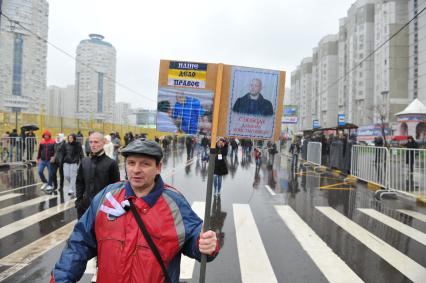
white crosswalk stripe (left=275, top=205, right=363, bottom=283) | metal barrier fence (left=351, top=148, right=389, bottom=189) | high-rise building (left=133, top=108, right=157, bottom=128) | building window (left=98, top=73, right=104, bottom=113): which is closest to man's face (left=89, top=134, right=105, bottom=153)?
white crosswalk stripe (left=275, top=205, right=363, bottom=283)

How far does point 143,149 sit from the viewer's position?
2.03 m

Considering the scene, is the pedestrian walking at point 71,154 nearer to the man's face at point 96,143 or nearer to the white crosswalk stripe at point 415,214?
the man's face at point 96,143

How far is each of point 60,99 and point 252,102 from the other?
82941mm

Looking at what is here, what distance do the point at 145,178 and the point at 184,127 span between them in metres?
0.94

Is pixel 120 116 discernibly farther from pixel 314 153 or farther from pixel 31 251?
pixel 31 251

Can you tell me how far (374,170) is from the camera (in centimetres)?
1192

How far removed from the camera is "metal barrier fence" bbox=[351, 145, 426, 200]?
9820 mm

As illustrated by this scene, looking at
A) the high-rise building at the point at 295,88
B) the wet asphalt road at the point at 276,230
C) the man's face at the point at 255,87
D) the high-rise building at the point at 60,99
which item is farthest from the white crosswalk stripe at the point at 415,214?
the high-rise building at the point at 295,88

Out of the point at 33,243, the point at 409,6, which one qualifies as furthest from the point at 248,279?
the point at 409,6

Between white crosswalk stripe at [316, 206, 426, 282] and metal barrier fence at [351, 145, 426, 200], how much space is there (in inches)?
147

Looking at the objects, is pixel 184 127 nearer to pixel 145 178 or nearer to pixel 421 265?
pixel 145 178

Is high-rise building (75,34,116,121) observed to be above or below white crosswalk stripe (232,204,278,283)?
above

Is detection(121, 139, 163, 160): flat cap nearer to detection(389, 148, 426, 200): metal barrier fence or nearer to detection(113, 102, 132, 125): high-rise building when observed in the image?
detection(389, 148, 426, 200): metal barrier fence

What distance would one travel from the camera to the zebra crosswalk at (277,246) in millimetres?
4340
